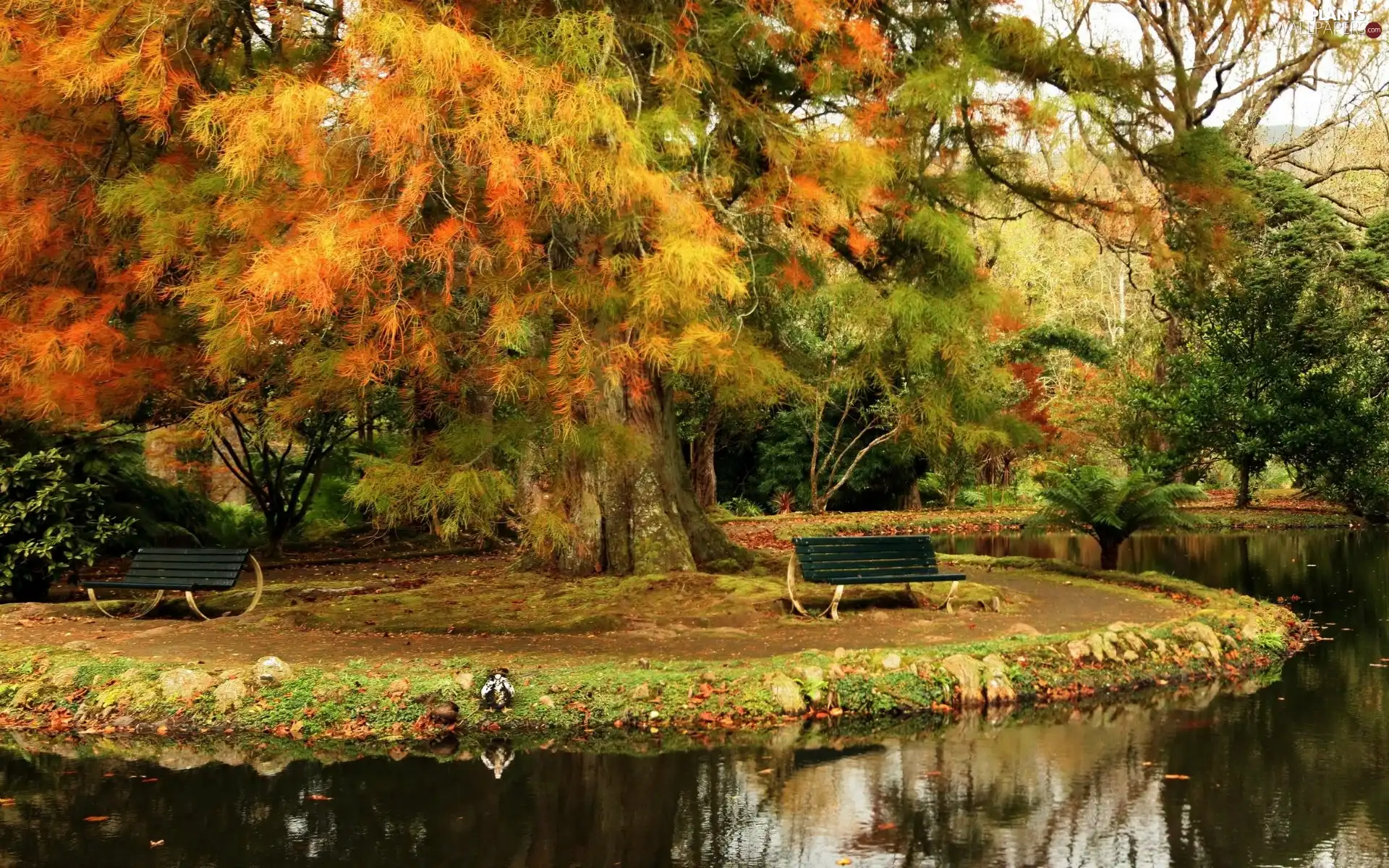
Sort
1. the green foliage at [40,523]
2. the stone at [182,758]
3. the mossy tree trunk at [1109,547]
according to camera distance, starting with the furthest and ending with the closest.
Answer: the mossy tree trunk at [1109,547], the green foliage at [40,523], the stone at [182,758]

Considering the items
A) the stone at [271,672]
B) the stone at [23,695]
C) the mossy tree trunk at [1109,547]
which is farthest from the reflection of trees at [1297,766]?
the stone at [23,695]

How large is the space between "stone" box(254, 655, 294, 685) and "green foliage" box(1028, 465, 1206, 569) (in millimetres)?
7792

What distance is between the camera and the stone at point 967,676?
288 inches

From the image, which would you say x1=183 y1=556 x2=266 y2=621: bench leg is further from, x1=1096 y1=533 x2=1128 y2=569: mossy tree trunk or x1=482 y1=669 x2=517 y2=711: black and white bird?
x1=1096 y1=533 x2=1128 y2=569: mossy tree trunk

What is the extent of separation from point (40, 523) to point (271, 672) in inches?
203

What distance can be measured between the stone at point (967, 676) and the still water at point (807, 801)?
1.11 feet

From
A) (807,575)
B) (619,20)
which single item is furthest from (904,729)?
(619,20)

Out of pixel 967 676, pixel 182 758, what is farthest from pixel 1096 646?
pixel 182 758

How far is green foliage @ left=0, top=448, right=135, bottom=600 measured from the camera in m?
11.0

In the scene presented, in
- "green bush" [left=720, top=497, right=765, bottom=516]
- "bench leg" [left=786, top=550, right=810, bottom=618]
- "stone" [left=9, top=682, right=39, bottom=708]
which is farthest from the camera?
"green bush" [left=720, top=497, right=765, bottom=516]

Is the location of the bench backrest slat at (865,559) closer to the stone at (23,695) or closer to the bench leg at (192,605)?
the bench leg at (192,605)

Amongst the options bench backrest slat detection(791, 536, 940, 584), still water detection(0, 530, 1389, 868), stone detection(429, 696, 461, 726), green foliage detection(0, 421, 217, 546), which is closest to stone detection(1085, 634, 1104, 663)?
still water detection(0, 530, 1389, 868)

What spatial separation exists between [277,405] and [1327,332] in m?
17.3

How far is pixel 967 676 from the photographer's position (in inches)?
291
